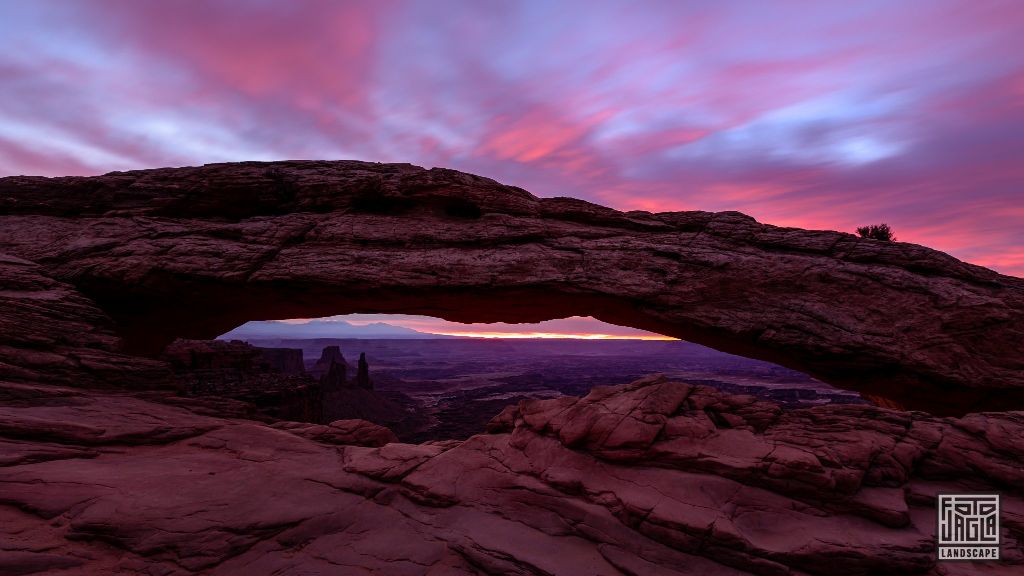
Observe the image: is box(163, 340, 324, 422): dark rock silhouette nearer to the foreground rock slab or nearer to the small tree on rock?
the foreground rock slab

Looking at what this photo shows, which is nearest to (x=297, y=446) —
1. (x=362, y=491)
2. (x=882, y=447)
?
(x=362, y=491)

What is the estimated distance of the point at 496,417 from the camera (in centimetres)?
1371

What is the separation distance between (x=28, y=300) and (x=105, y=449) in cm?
649

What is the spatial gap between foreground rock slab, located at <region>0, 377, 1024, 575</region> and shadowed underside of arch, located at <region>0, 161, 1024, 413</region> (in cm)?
270

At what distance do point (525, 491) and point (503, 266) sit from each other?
25.3 ft

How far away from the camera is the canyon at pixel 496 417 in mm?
8312

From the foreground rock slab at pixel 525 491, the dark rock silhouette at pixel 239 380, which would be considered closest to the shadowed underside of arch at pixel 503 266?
the foreground rock slab at pixel 525 491

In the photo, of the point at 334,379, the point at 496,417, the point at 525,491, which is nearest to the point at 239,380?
the point at 334,379

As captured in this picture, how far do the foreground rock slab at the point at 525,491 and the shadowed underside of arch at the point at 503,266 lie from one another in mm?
2702

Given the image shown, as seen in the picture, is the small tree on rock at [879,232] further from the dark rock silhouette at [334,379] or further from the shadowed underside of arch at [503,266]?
the dark rock silhouette at [334,379]

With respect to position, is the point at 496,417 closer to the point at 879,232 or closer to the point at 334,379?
the point at 879,232

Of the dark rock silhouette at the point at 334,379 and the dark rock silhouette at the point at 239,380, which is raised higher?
the dark rock silhouette at the point at 239,380

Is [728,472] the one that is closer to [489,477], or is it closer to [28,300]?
[489,477]

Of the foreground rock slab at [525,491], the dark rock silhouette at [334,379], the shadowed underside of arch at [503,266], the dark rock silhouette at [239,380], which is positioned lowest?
the dark rock silhouette at [334,379]
